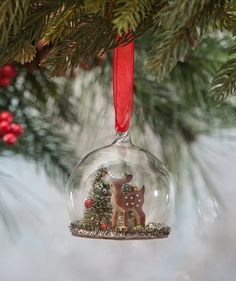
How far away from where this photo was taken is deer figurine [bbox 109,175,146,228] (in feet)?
1.41

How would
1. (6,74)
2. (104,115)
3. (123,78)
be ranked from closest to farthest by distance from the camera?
(123,78)
(6,74)
(104,115)

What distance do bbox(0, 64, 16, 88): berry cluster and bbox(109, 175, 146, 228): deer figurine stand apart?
0.69 ft

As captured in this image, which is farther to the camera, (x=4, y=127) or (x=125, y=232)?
(x=4, y=127)

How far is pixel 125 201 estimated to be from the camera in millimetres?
438

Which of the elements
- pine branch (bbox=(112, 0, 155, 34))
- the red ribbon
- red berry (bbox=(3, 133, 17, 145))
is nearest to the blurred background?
red berry (bbox=(3, 133, 17, 145))

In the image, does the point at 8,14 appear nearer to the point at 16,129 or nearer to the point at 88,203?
the point at 88,203

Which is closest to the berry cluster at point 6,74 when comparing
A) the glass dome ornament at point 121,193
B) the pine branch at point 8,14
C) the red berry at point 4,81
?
the red berry at point 4,81

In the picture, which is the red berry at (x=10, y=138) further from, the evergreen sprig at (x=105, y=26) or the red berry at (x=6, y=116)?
the evergreen sprig at (x=105, y=26)

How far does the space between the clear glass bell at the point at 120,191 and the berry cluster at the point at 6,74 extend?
199mm

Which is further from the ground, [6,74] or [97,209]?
[6,74]

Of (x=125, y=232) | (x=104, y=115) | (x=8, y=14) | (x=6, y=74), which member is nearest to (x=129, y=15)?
(x=8, y=14)

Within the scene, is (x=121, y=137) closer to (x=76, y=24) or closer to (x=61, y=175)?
(x=76, y=24)

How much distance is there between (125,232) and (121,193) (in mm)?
54

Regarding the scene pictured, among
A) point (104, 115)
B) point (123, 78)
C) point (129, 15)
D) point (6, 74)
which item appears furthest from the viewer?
point (104, 115)
